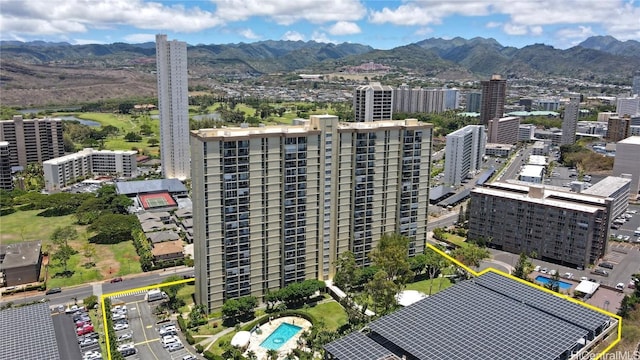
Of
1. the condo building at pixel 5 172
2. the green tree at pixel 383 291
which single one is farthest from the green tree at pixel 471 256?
the condo building at pixel 5 172

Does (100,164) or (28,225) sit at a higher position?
(100,164)

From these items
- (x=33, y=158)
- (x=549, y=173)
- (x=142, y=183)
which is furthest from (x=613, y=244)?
(x=33, y=158)

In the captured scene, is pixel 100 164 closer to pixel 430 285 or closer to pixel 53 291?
pixel 53 291

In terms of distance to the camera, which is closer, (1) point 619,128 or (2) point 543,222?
(2) point 543,222

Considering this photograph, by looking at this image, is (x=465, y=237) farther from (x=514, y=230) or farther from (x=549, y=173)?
(x=549, y=173)

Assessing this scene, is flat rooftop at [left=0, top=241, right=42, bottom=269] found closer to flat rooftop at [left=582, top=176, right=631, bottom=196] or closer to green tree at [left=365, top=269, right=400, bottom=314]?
green tree at [left=365, top=269, right=400, bottom=314]

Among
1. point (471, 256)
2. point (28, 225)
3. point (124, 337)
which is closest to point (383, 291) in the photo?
point (471, 256)
